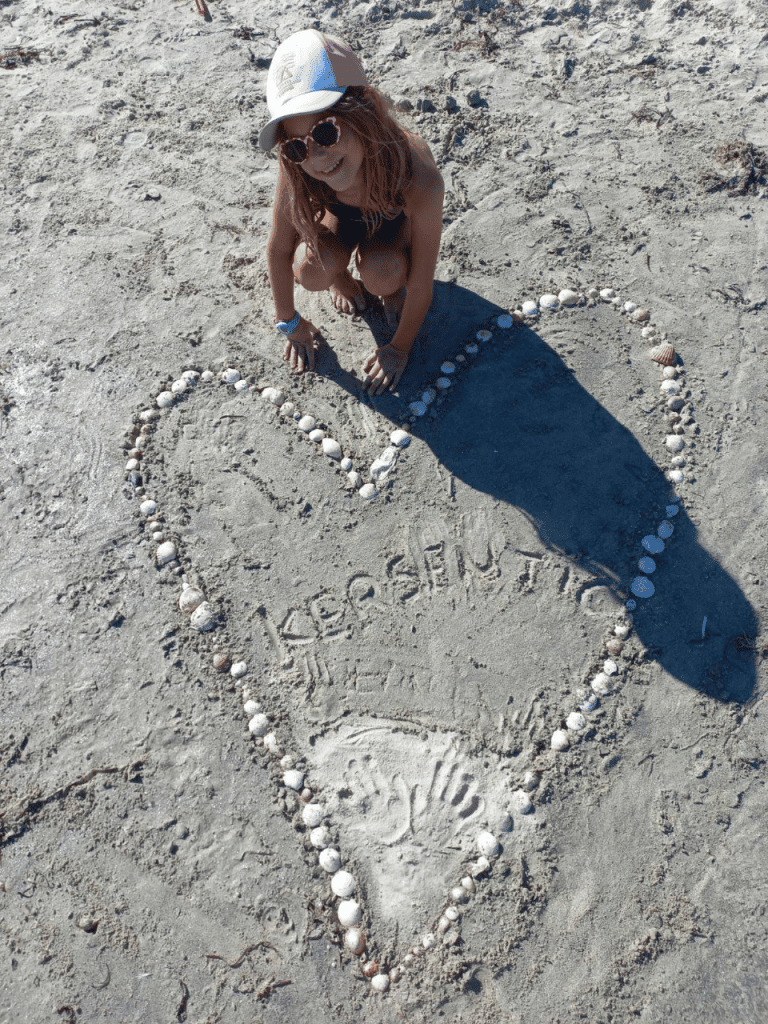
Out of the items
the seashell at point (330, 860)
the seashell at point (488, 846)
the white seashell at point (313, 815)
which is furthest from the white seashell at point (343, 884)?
the seashell at point (488, 846)

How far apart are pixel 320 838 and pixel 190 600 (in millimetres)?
1251

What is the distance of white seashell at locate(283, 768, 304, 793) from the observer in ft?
9.18

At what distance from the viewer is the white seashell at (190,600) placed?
318 cm

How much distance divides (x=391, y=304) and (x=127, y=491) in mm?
1838

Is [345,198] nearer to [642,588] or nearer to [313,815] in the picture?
[642,588]

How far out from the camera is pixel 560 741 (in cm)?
282

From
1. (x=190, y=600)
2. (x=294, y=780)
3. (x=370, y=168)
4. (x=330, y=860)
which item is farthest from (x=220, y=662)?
(x=370, y=168)

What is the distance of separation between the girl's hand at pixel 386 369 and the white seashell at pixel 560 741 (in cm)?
200

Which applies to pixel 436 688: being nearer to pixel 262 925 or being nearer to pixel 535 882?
pixel 535 882

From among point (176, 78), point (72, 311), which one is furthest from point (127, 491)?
point (176, 78)

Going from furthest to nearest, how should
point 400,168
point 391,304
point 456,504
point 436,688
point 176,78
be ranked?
1. point 176,78
2. point 391,304
3. point 456,504
4. point 436,688
5. point 400,168

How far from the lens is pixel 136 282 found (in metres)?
4.14

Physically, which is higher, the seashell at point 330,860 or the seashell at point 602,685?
the seashell at point 602,685

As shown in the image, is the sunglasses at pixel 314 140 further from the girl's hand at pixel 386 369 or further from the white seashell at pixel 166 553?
the white seashell at pixel 166 553
